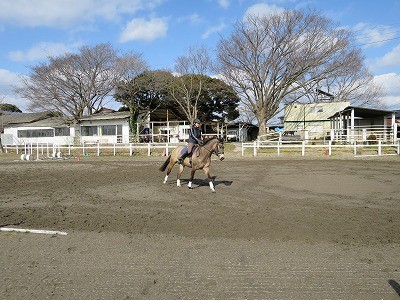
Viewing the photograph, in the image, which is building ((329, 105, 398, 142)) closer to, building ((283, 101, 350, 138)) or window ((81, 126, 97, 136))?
building ((283, 101, 350, 138))

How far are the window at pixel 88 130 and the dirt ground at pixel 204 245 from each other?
35.6m

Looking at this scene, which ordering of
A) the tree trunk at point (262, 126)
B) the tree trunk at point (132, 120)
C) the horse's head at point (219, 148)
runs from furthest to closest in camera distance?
the tree trunk at point (132, 120) < the tree trunk at point (262, 126) < the horse's head at point (219, 148)

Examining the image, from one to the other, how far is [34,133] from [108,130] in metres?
12.8

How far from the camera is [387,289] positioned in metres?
3.71

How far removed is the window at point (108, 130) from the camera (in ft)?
142

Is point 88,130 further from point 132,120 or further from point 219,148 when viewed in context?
point 219,148

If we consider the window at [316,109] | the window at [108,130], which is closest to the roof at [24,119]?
the window at [108,130]

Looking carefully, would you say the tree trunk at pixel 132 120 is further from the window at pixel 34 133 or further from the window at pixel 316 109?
the window at pixel 316 109

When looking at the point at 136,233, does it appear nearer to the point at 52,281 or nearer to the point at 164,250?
the point at 164,250

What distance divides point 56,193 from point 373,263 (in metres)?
8.90

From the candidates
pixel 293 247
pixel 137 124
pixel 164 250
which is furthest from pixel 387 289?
pixel 137 124

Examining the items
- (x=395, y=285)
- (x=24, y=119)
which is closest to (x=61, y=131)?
(x=24, y=119)

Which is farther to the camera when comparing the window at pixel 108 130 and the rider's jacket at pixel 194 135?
the window at pixel 108 130

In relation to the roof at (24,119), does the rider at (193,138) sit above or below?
below
